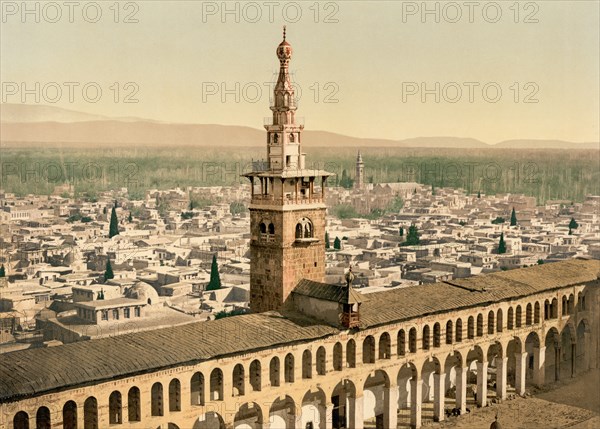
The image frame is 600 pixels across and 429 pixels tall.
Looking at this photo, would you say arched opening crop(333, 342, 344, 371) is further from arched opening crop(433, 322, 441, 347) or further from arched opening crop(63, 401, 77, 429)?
arched opening crop(63, 401, 77, 429)

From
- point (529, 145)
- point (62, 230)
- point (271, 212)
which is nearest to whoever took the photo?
point (271, 212)

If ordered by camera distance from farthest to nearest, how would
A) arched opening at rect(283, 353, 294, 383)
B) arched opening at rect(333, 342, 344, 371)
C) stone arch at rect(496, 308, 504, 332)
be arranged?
1. stone arch at rect(496, 308, 504, 332)
2. arched opening at rect(333, 342, 344, 371)
3. arched opening at rect(283, 353, 294, 383)

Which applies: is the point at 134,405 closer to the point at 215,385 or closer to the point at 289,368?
the point at 215,385

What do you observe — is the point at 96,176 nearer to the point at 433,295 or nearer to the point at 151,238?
the point at 151,238

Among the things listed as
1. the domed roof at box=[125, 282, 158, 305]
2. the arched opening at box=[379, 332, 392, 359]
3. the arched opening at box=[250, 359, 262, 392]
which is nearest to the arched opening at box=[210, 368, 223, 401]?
the arched opening at box=[250, 359, 262, 392]

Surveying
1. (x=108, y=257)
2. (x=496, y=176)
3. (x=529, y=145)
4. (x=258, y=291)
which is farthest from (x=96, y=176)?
(x=258, y=291)

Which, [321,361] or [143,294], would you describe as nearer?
[321,361]

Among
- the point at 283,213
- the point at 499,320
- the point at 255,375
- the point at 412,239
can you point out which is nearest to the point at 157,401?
the point at 255,375
